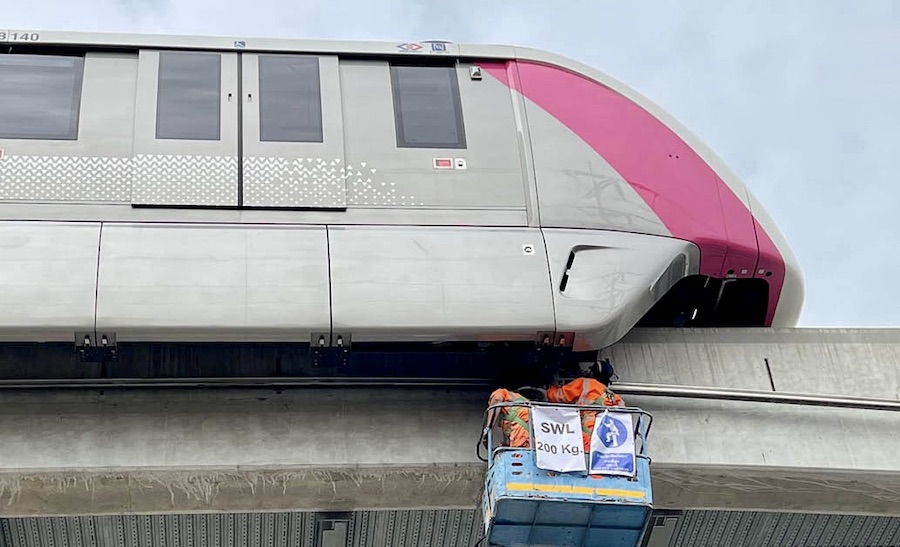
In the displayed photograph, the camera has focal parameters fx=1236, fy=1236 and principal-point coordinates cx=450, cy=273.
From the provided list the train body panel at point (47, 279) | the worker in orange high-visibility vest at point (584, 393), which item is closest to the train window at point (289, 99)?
the train body panel at point (47, 279)

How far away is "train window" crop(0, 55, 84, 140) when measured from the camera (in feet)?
25.7

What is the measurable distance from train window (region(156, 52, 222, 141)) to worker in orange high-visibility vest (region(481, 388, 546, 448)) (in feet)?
8.09

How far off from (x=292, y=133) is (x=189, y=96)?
2.41 feet

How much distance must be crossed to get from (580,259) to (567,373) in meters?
0.83

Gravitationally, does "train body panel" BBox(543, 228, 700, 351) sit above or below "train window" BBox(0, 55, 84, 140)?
below

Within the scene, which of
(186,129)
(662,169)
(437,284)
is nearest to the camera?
(437,284)

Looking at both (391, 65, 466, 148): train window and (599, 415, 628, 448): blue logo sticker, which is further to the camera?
(391, 65, 466, 148): train window

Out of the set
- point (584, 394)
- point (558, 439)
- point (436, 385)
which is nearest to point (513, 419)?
point (558, 439)

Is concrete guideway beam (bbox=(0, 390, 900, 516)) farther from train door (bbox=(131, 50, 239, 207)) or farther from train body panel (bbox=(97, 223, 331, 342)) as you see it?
train door (bbox=(131, 50, 239, 207))

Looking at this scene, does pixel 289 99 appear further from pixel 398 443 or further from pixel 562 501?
pixel 562 501

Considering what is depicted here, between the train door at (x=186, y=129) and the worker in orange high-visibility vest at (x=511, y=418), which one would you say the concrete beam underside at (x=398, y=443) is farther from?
the train door at (x=186, y=129)

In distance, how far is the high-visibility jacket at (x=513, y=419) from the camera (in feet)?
23.1

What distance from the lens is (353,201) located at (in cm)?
782

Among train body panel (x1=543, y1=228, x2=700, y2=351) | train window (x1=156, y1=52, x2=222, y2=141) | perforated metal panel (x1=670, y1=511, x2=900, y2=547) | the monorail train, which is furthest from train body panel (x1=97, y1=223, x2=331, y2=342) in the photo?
perforated metal panel (x1=670, y1=511, x2=900, y2=547)
